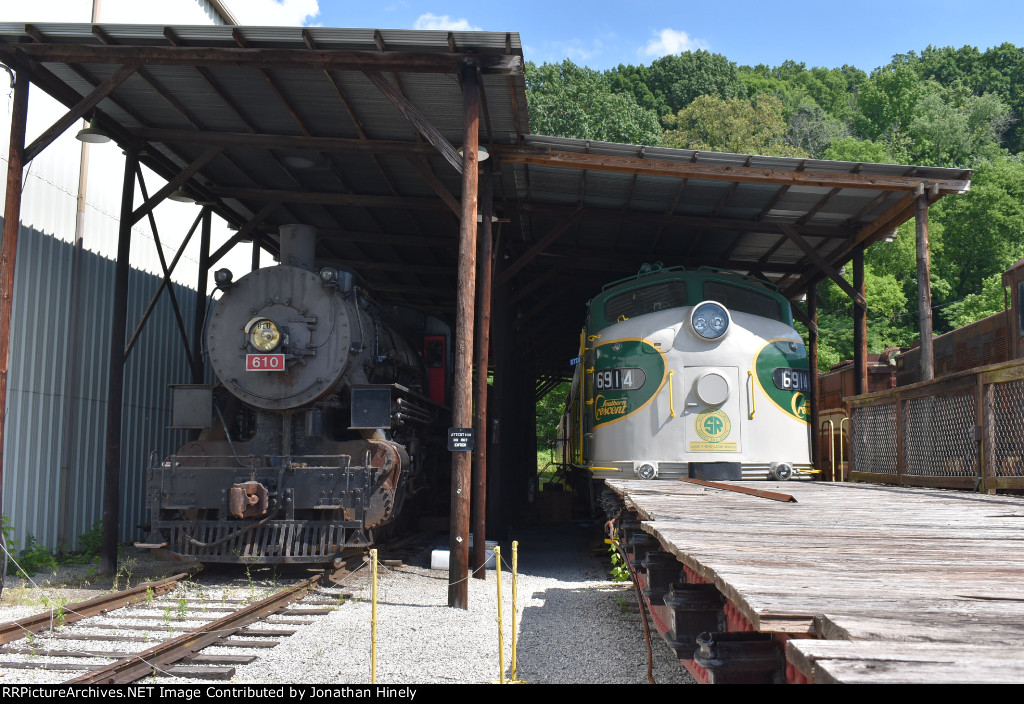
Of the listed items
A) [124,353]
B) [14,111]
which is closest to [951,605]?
[14,111]

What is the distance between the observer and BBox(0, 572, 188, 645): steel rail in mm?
6348

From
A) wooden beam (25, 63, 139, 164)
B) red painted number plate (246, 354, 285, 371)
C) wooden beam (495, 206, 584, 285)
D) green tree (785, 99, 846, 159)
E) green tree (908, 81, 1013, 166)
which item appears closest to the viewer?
wooden beam (25, 63, 139, 164)

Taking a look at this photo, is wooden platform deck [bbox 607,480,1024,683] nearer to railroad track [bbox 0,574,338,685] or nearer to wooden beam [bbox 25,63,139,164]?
railroad track [bbox 0,574,338,685]

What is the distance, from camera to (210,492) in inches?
357

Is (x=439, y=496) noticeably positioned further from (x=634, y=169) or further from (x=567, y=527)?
(x=634, y=169)

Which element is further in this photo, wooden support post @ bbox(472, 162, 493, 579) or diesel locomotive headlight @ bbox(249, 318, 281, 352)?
wooden support post @ bbox(472, 162, 493, 579)

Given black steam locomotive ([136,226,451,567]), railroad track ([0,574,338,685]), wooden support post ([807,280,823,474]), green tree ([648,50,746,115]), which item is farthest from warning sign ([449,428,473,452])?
green tree ([648,50,746,115])

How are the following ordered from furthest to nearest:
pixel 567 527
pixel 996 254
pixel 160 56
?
pixel 996 254, pixel 567 527, pixel 160 56

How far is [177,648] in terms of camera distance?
591 cm

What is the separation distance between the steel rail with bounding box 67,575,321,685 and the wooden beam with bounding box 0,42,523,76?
5613 millimetres

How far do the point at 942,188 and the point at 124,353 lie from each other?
36.9ft

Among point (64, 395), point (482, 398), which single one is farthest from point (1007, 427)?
point (64, 395)

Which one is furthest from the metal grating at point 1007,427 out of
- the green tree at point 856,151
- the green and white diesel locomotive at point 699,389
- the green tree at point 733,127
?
the green tree at point 733,127

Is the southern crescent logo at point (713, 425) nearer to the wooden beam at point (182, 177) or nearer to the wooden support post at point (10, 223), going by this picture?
the wooden beam at point (182, 177)
